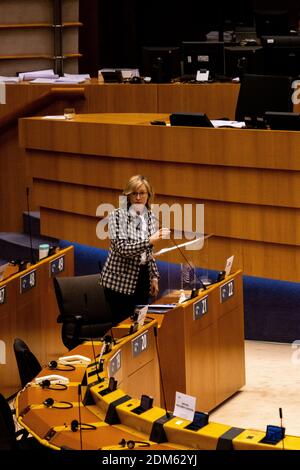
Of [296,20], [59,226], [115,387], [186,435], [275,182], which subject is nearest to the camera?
[186,435]

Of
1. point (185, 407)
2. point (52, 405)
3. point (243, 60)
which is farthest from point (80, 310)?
point (243, 60)

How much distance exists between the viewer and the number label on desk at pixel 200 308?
24.9 feet

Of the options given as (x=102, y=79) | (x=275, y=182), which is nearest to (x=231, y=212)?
(x=275, y=182)

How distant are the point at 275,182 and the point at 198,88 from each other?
7.98ft

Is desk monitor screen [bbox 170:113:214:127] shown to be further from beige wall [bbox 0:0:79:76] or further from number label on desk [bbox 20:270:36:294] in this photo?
beige wall [bbox 0:0:79:76]

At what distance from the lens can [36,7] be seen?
Result: 12266 mm

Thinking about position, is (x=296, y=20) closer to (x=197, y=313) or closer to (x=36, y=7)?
(x=36, y=7)

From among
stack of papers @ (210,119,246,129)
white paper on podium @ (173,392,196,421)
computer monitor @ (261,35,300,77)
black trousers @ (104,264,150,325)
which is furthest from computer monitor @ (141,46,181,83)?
white paper on podium @ (173,392,196,421)

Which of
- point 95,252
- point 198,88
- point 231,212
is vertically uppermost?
point 198,88

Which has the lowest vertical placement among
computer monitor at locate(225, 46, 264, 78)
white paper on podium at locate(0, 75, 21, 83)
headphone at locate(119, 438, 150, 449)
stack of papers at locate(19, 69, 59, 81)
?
headphone at locate(119, 438, 150, 449)

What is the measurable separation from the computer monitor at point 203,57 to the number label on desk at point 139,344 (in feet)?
17.8

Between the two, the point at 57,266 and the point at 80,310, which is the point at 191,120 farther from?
the point at 80,310

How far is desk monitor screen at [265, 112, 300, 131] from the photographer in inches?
337

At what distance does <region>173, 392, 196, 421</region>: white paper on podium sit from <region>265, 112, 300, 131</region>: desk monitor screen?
3.82 metres
